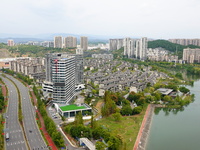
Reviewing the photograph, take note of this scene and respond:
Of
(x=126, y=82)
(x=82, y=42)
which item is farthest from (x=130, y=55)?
(x=126, y=82)

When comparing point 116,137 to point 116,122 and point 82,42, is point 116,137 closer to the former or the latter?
point 116,122

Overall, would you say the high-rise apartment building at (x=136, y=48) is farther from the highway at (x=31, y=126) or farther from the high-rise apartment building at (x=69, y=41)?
the highway at (x=31, y=126)

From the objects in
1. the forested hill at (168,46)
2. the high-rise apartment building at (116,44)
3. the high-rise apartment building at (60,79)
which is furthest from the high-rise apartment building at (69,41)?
the high-rise apartment building at (60,79)

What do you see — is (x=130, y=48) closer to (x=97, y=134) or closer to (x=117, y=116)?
(x=117, y=116)

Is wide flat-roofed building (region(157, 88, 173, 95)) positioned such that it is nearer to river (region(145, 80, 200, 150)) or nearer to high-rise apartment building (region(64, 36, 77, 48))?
river (region(145, 80, 200, 150))

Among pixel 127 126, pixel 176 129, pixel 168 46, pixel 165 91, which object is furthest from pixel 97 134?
pixel 168 46

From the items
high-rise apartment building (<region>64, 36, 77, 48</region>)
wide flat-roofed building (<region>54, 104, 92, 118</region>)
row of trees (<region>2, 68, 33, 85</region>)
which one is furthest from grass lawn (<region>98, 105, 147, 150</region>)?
high-rise apartment building (<region>64, 36, 77, 48</region>)

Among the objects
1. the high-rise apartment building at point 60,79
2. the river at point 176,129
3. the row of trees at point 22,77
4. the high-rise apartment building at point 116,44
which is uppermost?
the high-rise apartment building at point 116,44

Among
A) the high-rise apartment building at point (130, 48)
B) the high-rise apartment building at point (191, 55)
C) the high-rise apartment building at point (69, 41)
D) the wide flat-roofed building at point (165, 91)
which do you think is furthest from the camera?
the high-rise apartment building at point (69, 41)
